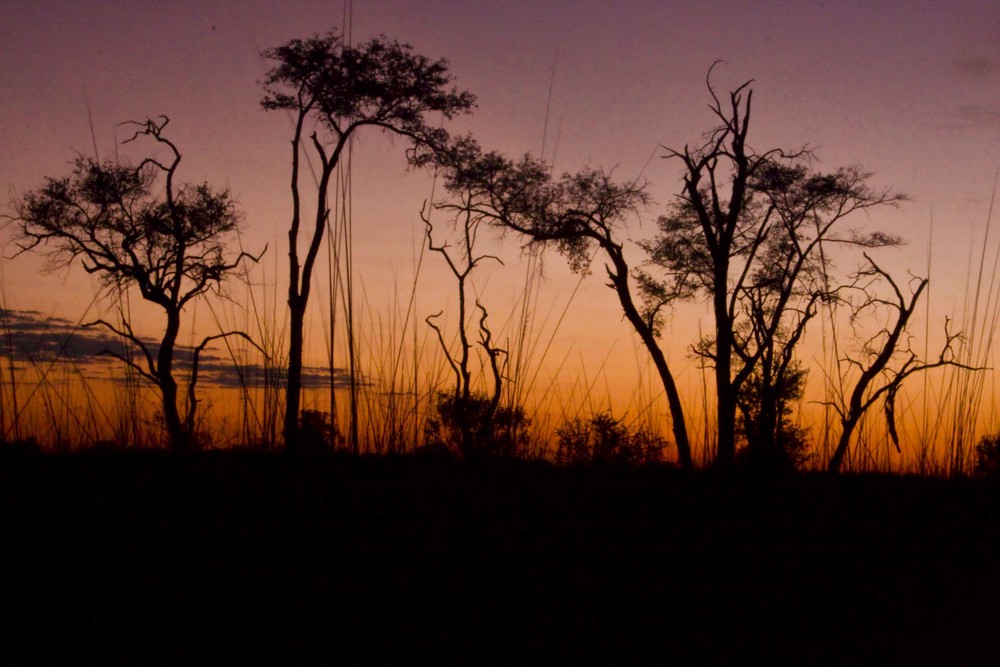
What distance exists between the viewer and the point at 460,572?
2.43 metres

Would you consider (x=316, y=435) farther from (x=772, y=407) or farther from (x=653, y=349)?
(x=772, y=407)

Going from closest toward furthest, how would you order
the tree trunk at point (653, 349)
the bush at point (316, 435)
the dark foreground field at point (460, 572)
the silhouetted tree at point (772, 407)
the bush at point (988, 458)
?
the dark foreground field at point (460, 572) → the bush at point (316, 435) → the bush at point (988, 458) → the tree trunk at point (653, 349) → the silhouetted tree at point (772, 407)

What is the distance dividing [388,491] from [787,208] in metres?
8.59

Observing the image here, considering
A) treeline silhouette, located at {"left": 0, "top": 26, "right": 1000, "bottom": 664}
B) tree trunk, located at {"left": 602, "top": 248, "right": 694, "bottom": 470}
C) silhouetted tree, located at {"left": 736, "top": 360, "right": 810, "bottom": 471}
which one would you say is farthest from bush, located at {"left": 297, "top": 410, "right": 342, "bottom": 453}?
silhouetted tree, located at {"left": 736, "top": 360, "right": 810, "bottom": 471}

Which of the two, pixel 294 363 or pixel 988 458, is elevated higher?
pixel 294 363

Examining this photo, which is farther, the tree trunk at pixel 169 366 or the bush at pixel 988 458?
the tree trunk at pixel 169 366

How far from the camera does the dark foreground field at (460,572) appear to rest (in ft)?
6.71

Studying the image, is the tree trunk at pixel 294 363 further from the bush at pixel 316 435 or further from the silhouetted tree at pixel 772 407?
the silhouetted tree at pixel 772 407

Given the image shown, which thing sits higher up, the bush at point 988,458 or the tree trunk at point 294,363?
the tree trunk at point 294,363

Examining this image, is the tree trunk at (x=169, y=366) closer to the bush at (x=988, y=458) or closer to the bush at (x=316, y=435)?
the bush at (x=316, y=435)

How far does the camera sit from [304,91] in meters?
7.73

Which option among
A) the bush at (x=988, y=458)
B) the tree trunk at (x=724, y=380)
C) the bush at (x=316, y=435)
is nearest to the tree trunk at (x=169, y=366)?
the bush at (x=316, y=435)

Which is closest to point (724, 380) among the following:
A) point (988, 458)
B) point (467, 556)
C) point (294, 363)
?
point (988, 458)

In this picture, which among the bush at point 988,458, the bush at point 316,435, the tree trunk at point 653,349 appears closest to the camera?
the bush at point 316,435
